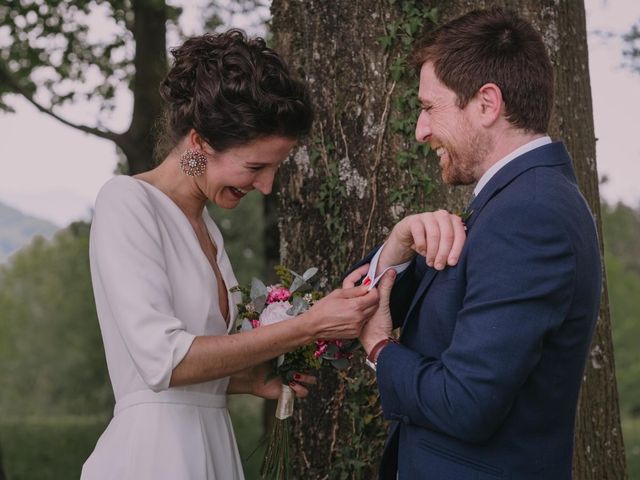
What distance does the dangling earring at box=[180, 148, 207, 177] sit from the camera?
3484mm

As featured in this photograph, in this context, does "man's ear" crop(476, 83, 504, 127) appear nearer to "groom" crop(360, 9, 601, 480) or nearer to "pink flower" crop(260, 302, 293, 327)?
"groom" crop(360, 9, 601, 480)

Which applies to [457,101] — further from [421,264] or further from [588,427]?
[588,427]

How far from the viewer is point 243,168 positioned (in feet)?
11.4

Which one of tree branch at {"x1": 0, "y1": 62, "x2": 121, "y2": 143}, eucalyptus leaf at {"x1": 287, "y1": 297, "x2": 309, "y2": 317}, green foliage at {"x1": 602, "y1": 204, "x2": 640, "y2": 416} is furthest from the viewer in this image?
green foliage at {"x1": 602, "y1": 204, "x2": 640, "y2": 416}

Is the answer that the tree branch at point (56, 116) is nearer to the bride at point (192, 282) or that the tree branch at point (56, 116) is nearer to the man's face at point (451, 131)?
the bride at point (192, 282)

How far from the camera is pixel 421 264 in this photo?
129 inches

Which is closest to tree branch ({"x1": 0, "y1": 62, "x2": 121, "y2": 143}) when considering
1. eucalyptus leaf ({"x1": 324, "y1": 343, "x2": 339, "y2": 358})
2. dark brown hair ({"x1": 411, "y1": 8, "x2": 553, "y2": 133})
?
eucalyptus leaf ({"x1": 324, "y1": 343, "x2": 339, "y2": 358})

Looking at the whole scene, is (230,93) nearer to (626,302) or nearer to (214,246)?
(214,246)

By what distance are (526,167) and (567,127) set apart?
1882 mm

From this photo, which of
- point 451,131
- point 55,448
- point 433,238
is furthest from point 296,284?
point 55,448

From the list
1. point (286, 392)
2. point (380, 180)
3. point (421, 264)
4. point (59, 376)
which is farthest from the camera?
point (59, 376)

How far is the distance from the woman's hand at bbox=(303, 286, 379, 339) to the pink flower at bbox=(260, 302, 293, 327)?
21 cm

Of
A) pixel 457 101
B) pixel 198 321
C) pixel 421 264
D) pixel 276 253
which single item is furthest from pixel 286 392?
pixel 276 253

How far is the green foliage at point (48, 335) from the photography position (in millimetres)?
36500
